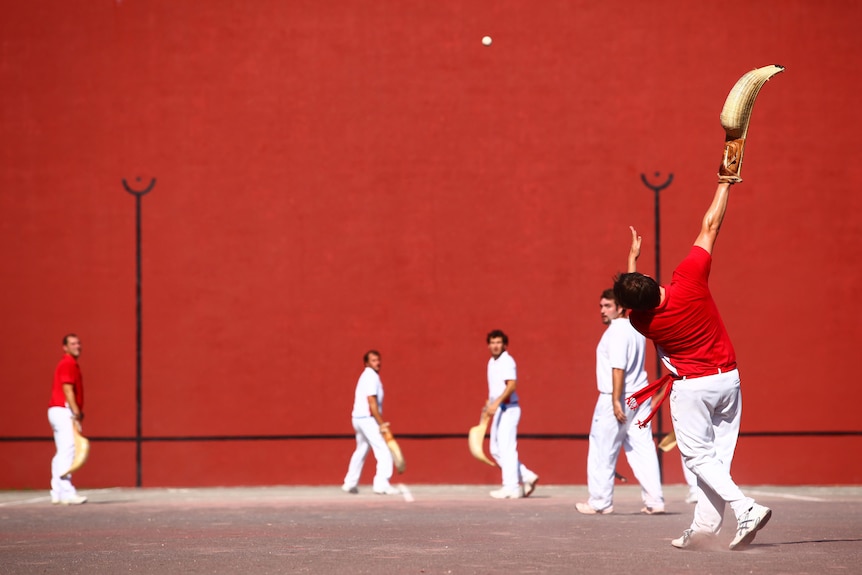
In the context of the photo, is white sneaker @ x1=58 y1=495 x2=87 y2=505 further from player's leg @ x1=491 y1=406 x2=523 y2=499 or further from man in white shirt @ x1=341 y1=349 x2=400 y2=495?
player's leg @ x1=491 y1=406 x2=523 y2=499

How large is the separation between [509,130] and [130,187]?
467 centimetres

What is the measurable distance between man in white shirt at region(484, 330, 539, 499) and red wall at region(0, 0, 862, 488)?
227cm

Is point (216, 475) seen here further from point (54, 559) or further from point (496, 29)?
point (54, 559)

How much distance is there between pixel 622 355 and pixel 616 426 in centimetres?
58

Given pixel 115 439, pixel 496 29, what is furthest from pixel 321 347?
pixel 496 29

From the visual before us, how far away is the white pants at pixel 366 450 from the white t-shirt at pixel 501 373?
5.14 feet

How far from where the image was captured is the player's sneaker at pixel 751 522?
791cm

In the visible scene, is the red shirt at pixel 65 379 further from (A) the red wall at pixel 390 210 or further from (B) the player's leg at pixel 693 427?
(B) the player's leg at pixel 693 427

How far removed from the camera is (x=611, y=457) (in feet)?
38.2

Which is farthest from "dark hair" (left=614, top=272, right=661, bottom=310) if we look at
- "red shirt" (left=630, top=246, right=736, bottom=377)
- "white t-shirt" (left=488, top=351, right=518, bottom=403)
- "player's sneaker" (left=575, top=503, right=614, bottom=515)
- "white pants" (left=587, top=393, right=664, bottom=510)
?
"white t-shirt" (left=488, top=351, right=518, bottom=403)

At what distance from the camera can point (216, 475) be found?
17.4m

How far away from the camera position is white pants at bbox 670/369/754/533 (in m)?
8.17

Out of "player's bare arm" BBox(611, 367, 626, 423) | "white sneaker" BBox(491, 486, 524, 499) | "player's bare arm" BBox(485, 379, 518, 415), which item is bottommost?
"white sneaker" BBox(491, 486, 524, 499)

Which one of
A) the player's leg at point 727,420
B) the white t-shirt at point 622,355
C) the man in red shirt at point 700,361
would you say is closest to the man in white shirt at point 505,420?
the white t-shirt at point 622,355
